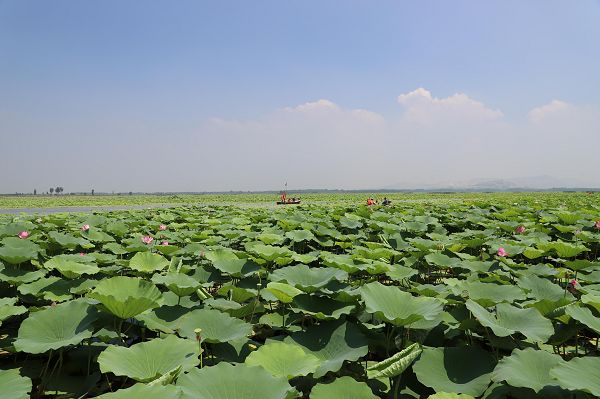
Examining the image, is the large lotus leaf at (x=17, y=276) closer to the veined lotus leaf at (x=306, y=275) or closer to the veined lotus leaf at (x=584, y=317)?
the veined lotus leaf at (x=306, y=275)

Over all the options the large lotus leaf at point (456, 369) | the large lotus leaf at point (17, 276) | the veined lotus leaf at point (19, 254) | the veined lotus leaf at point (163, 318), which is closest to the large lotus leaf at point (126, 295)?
the veined lotus leaf at point (163, 318)

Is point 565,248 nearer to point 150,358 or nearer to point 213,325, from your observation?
point 213,325

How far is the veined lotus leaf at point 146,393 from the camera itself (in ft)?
4.10

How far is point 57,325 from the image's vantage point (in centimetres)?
204

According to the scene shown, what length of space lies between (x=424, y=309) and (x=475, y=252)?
368 cm

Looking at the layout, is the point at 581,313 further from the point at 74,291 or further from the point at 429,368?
the point at 74,291

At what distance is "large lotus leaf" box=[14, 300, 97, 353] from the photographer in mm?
1940

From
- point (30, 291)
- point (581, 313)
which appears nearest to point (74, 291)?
point (30, 291)

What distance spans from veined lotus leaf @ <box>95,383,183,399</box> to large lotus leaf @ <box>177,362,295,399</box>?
5 centimetres

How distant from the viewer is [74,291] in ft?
8.62

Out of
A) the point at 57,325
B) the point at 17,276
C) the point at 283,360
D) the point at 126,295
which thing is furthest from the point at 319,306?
the point at 17,276

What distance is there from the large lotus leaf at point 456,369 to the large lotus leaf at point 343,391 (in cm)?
34

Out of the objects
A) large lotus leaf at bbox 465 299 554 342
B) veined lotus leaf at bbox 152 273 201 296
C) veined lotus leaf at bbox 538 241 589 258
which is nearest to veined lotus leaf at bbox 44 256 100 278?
veined lotus leaf at bbox 152 273 201 296

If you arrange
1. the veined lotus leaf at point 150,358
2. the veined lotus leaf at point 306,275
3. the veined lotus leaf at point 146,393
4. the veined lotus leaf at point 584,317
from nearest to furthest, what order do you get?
1. the veined lotus leaf at point 146,393
2. the veined lotus leaf at point 150,358
3. the veined lotus leaf at point 584,317
4. the veined lotus leaf at point 306,275
